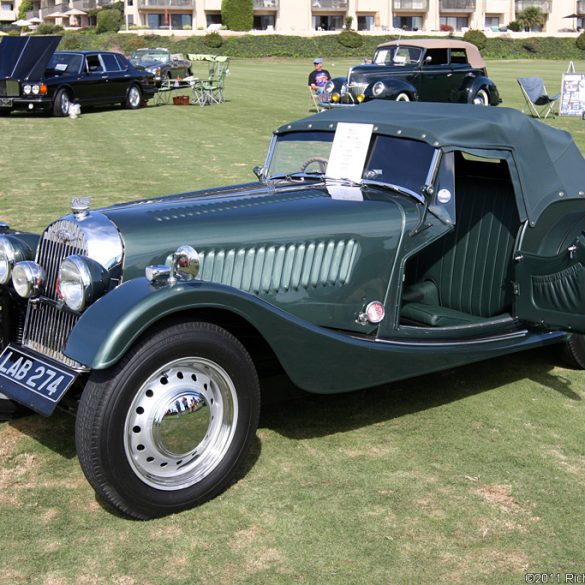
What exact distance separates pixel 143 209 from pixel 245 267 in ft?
1.94

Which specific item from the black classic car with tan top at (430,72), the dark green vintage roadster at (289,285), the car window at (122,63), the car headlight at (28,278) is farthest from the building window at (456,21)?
the car headlight at (28,278)

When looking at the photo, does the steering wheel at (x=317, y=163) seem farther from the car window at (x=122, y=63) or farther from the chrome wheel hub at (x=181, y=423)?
the car window at (x=122, y=63)

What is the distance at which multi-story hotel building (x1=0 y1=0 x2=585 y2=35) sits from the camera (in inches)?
3258

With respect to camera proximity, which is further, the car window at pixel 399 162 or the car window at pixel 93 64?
the car window at pixel 93 64

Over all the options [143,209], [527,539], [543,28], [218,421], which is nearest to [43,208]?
[143,209]

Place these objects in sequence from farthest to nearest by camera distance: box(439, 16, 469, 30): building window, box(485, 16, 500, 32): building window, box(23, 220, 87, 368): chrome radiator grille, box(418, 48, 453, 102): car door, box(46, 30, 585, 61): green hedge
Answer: box(485, 16, 500, 32): building window, box(439, 16, 469, 30): building window, box(46, 30, 585, 61): green hedge, box(418, 48, 453, 102): car door, box(23, 220, 87, 368): chrome radiator grille

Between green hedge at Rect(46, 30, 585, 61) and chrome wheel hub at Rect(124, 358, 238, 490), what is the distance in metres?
60.5

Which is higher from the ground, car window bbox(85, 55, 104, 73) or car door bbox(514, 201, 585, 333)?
car window bbox(85, 55, 104, 73)

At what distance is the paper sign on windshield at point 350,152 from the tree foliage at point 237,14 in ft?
253

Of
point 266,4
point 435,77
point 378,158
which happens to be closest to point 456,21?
point 266,4

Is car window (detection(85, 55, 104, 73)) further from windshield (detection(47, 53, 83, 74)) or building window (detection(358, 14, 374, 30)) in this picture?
building window (detection(358, 14, 374, 30))

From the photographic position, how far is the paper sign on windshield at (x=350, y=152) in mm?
5008

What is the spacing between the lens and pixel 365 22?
87250 mm

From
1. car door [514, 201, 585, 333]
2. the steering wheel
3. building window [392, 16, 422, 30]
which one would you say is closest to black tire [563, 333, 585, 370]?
car door [514, 201, 585, 333]
